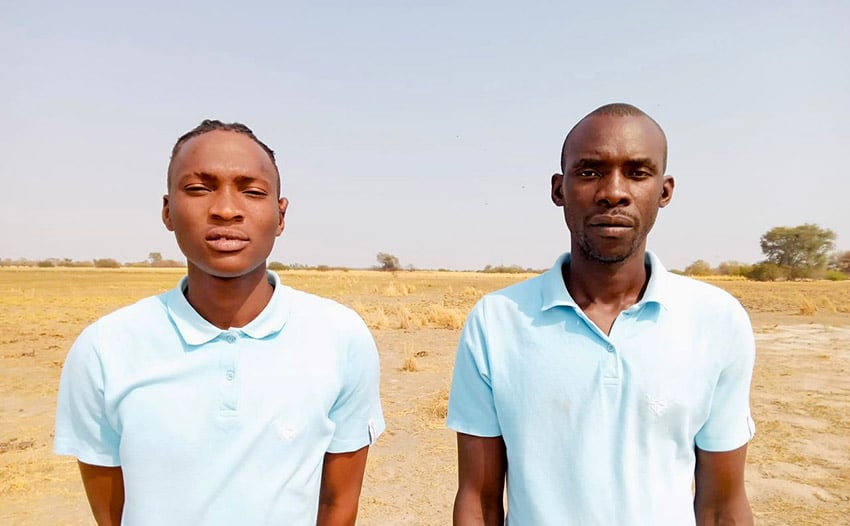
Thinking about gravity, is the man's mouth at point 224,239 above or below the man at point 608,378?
above

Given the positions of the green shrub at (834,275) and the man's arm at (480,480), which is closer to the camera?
the man's arm at (480,480)

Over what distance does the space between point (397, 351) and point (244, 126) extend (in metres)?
10.4

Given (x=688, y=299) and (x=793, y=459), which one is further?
(x=793, y=459)

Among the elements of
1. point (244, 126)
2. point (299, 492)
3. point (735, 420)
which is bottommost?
point (299, 492)

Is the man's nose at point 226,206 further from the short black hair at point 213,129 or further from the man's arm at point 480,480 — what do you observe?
the man's arm at point 480,480

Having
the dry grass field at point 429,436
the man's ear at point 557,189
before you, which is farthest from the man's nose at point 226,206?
the dry grass field at point 429,436

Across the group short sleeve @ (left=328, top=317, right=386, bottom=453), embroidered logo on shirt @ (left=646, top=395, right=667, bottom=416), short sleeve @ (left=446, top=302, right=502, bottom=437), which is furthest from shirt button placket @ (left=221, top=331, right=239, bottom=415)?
embroidered logo on shirt @ (left=646, top=395, right=667, bottom=416)

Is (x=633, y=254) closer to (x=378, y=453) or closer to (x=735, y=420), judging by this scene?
(x=735, y=420)

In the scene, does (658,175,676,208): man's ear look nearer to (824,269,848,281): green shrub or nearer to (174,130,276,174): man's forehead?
(174,130,276,174): man's forehead

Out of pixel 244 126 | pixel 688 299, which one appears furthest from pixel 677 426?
pixel 244 126

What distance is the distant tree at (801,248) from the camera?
5059cm

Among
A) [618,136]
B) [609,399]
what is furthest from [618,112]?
[609,399]

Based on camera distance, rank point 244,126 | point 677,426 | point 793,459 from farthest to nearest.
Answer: point 793,459 < point 244,126 < point 677,426

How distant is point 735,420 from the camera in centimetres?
171
